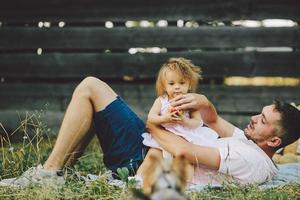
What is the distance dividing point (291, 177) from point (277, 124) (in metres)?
0.57

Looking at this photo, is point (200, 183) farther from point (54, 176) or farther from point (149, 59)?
point (149, 59)

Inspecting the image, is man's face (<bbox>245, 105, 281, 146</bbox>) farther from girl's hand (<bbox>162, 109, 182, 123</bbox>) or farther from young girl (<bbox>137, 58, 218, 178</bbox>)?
girl's hand (<bbox>162, 109, 182, 123</bbox>)

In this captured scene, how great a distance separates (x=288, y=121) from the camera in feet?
13.0

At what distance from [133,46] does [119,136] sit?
8.10 feet

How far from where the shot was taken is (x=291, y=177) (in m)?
4.37

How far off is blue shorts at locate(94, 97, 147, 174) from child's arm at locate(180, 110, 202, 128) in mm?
362

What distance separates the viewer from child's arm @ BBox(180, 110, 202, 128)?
3.90 meters

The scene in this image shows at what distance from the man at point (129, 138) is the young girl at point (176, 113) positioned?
0.07m

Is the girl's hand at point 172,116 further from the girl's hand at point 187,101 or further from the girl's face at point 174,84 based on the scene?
the girl's face at point 174,84

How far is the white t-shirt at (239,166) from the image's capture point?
3.73m

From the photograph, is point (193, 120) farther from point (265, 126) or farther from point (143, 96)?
point (143, 96)

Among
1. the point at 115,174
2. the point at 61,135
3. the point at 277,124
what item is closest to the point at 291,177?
the point at 277,124

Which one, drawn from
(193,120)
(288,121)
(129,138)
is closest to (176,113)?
(193,120)

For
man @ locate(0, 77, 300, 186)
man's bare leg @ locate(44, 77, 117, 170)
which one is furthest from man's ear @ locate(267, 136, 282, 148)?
man's bare leg @ locate(44, 77, 117, 170)
